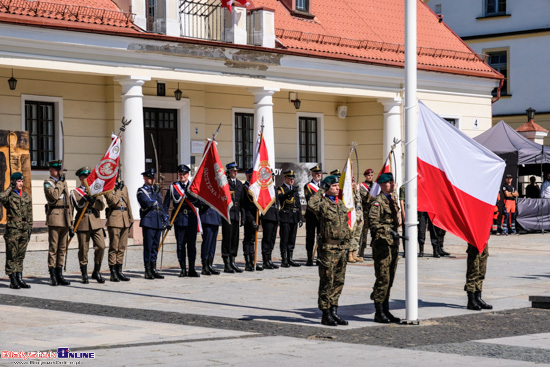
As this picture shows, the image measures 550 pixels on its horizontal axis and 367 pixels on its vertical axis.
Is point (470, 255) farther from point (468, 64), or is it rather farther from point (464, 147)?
point (468, 64)

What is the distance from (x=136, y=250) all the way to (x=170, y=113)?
557cm

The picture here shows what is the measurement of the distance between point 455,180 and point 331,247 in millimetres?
1934

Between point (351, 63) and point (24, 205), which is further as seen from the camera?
point (351, 63)

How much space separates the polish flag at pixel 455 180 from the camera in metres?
12.4

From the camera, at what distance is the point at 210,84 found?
25.8 metres

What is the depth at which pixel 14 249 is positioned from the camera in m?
15.3

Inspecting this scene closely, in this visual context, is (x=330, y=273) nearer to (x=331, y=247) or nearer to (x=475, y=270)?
(x=331, y=247)

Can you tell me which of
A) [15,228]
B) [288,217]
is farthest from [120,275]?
[288,217]

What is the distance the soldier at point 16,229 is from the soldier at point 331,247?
18.1 feet

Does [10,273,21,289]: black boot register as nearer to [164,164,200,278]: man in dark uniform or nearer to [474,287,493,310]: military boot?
[164,164,200,278]: man in dark uniform

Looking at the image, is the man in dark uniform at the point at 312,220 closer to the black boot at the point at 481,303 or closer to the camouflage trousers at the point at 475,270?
the camouflage trousers at the point at 475,270

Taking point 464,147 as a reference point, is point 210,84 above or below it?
above

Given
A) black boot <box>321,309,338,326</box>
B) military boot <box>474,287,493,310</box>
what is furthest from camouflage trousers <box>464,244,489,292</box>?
black boot <box>321,309,338,326</box>

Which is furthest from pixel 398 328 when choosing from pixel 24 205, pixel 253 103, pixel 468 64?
pixel 468 64
